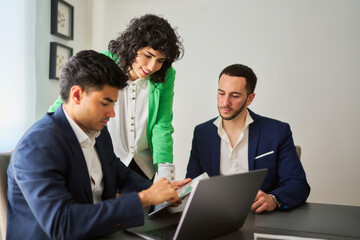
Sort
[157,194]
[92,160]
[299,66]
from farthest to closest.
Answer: [299,66] → [92,160] → [157,194]

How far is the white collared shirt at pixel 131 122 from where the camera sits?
76.2 inches

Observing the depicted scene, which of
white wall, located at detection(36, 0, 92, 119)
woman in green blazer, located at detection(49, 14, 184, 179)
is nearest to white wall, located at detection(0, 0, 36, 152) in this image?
white wall, located at detection(36, 0, 92, 119)

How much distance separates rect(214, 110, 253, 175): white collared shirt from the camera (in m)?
1.92

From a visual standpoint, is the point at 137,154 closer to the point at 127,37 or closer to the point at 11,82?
the point at 127,37

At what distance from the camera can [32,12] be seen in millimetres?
2508

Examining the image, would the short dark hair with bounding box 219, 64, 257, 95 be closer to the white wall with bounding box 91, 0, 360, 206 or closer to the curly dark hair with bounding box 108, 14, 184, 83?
the curly dark hair with bounding box 108, 14, 184, 83

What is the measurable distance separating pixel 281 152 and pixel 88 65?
3.86ft

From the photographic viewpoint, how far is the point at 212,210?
1012 mm

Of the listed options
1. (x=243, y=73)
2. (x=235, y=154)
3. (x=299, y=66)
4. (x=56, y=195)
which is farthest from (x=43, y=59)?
(x=299, y=66)

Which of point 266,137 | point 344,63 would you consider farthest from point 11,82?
point 344,63

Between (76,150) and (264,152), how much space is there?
1.09 m

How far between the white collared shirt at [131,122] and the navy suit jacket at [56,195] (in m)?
0.79

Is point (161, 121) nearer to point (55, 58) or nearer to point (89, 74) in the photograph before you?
point (89, 74)

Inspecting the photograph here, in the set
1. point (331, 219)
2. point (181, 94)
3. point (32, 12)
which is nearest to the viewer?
point (331, 219)
